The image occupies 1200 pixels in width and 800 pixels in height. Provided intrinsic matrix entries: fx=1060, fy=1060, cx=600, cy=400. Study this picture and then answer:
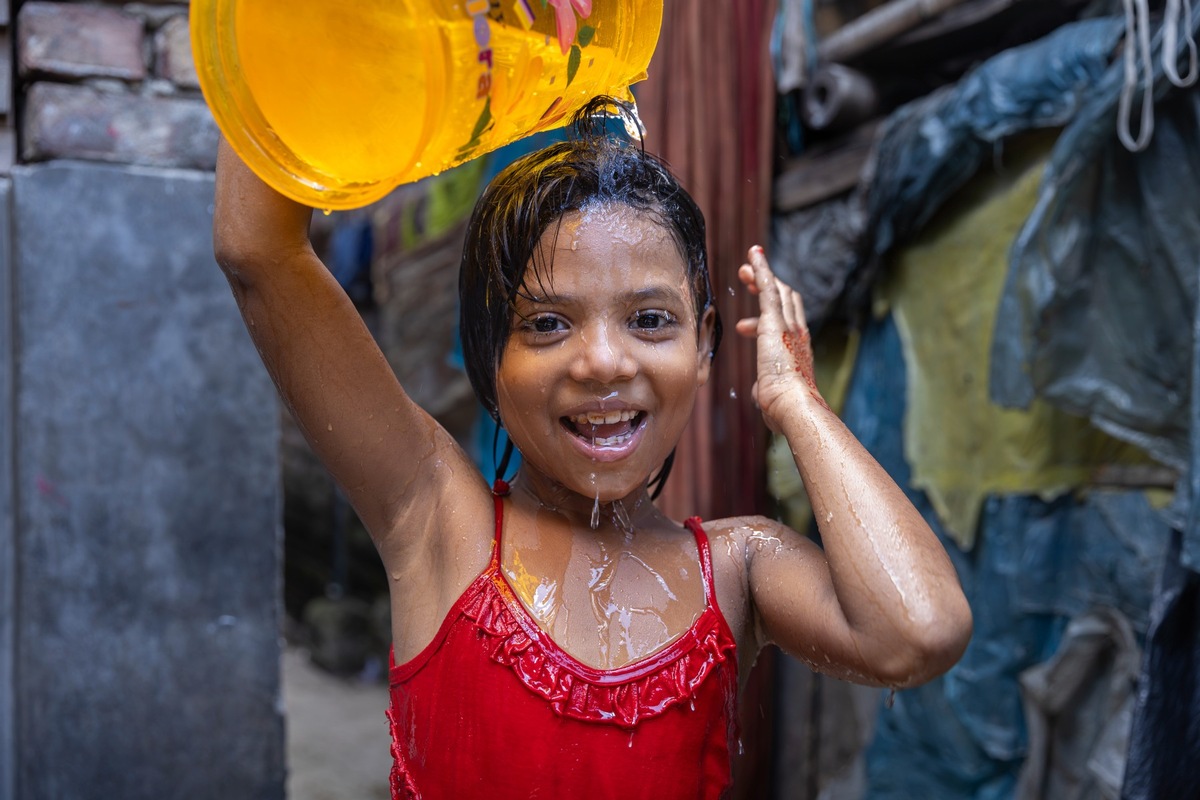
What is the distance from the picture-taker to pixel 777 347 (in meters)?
1.74

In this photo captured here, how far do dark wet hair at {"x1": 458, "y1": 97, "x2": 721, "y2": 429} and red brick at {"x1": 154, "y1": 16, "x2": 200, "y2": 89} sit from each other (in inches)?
58.5

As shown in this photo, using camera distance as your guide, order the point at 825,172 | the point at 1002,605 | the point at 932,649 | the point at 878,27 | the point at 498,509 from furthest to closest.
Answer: the point at 825,172 < the point at 878,27 < the point at 1002,605 < the point at 498,509 < the point at 932,649

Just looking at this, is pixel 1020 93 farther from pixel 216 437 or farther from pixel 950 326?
pixel 216 437

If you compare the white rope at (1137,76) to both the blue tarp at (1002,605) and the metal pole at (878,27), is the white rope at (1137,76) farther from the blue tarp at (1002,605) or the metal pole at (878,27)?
the blue tarp at (1002,605)

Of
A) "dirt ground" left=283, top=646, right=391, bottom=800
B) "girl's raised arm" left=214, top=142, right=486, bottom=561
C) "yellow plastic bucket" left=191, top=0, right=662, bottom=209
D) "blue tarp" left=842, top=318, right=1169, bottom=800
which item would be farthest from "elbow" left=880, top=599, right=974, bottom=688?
"dirt ground" left=283, top=646, right=391, bottom=800

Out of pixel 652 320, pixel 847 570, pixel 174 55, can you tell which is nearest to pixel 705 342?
pixel 652 320

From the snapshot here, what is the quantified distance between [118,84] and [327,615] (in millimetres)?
6635

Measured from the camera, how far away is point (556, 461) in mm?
1599

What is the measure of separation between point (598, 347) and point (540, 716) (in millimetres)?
537

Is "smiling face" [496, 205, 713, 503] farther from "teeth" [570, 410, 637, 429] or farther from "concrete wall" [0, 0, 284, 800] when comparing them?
"concrete wall" [0, 0, 284, 800]

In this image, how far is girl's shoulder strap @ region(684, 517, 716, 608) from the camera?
167 cm

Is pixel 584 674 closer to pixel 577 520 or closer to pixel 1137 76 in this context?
pixel 577 520

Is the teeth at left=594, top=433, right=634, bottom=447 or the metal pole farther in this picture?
the metal pole

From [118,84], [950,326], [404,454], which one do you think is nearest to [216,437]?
[118,84]
